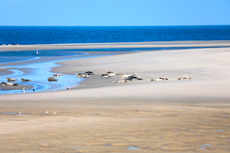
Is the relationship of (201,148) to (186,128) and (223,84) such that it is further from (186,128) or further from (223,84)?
(223,84)

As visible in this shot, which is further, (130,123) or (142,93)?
(142,93)

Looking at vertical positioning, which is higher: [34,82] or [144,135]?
[34,82]

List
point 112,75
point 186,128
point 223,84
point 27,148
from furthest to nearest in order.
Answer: point 112,75 → point 223,84 → point 186,128 → point 27,148

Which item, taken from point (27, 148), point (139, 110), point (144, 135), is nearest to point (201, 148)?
point (144, 135)

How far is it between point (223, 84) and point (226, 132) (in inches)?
267

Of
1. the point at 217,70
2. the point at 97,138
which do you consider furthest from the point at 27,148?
the point at 217,70

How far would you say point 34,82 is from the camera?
55.2 feet

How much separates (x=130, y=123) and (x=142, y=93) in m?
4.62

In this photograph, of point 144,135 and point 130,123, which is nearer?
point 144,135

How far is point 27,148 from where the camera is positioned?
5.51 meters

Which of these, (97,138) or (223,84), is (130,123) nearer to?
(97,138)

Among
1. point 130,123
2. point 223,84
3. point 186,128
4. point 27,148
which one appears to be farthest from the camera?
point 223,84

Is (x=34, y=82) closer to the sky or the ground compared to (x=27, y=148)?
closer to the sky

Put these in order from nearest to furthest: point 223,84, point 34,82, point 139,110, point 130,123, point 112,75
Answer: point 130,123
point 139,110
point 223,84
point 34,82
point 112,75
